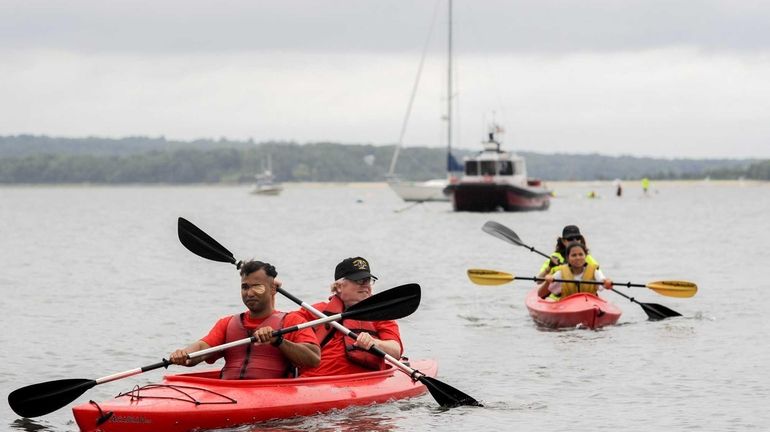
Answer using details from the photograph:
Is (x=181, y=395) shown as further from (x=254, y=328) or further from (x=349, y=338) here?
(x=349, y=338)

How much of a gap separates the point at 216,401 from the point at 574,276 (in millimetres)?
9377

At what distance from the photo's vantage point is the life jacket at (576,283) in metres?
19.5

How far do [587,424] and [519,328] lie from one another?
8.44 metres

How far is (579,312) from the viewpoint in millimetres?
19406

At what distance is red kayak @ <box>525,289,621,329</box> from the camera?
1948cm

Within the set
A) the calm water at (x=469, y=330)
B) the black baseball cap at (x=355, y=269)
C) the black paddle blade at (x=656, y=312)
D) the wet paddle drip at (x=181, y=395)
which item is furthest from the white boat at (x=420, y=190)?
the wet paddle drip at (x=181, y=395)

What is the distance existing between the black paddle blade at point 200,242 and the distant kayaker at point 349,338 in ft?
4.78

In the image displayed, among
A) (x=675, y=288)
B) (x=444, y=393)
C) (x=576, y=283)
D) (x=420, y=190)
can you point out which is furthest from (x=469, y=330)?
(x=420, y=190)

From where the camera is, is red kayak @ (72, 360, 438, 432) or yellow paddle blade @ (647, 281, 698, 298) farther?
yellow paddle blade @ (647, 281, 698, 298)

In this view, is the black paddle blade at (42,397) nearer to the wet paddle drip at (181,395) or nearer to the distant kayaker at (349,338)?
the wet paddle drip at (181,395)

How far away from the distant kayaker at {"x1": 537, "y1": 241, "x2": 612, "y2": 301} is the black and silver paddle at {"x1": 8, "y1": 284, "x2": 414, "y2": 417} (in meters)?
6.94

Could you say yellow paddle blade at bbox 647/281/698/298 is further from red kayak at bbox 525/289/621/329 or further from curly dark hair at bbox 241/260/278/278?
curly dark hair at bbox 241/260/278/278

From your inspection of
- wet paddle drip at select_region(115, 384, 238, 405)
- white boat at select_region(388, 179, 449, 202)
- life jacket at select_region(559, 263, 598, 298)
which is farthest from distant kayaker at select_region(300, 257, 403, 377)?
white boat at select_region(388, 179, 449, 202)

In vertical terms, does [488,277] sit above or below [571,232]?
below
